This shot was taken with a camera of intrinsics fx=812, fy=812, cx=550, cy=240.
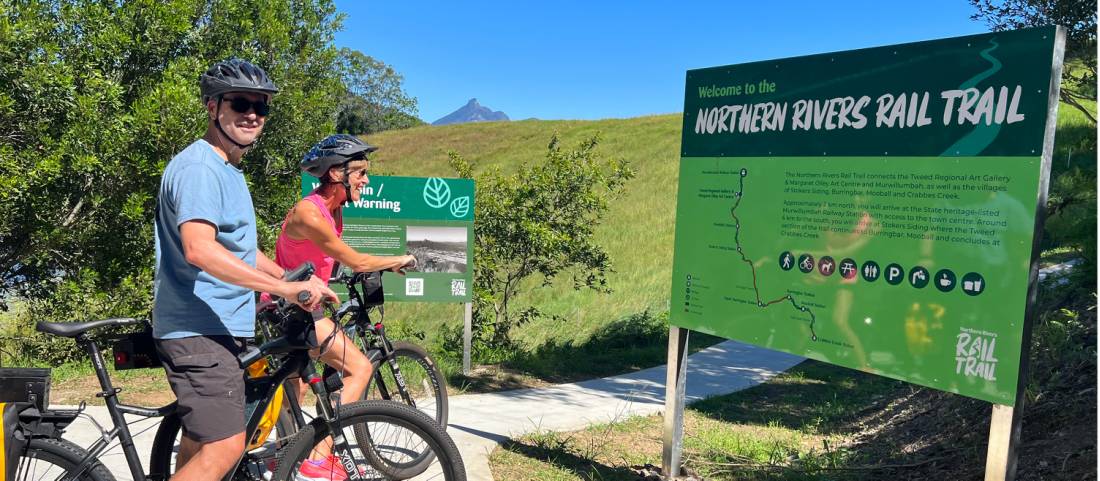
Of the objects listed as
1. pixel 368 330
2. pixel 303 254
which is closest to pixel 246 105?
pixel 303 254

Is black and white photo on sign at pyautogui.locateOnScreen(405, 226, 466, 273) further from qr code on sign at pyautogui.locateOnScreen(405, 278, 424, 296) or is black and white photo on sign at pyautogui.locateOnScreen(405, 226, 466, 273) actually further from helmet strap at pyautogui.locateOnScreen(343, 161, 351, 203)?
helmet strap at pyautogui.locateOnScreen(343, 161, 351, 203)

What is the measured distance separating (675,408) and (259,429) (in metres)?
2.55

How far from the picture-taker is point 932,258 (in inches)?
138

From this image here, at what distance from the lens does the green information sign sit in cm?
741

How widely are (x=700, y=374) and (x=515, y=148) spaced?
138 feet

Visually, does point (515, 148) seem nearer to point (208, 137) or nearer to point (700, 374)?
point (700, 374)

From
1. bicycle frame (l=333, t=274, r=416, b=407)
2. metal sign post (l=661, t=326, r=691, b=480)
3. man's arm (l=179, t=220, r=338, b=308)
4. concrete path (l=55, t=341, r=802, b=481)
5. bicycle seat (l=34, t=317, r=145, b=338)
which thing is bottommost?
concrete path (l=55, t=341, r=802, b=481)

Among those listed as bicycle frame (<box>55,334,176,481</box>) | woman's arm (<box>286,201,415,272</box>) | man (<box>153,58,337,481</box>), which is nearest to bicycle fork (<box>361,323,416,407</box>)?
woman's arm (<box>286,201,415,272</box>)

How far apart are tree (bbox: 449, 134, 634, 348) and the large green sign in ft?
15.1

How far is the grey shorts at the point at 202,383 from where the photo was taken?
2.83 m

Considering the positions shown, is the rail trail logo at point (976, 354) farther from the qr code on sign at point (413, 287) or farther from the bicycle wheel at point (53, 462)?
the qr code on sign at point (413, 287)

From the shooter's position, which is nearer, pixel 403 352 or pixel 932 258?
pixel 932 258

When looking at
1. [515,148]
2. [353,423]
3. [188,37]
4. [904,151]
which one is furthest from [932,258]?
[515,148]

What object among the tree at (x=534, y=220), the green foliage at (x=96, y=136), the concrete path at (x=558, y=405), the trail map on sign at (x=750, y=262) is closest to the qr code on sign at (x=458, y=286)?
the concrete path at (x=558, y=405)
